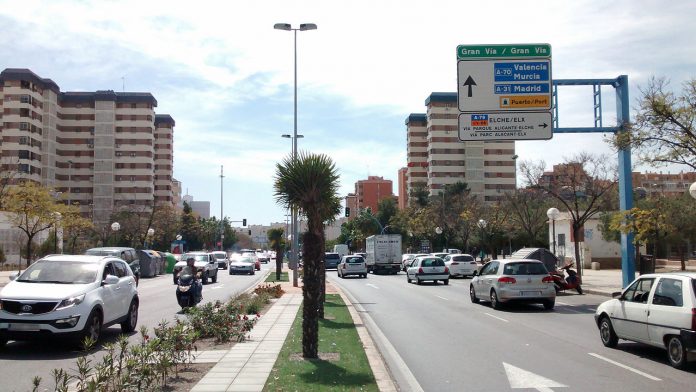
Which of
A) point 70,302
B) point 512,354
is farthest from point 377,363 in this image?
point 70,302

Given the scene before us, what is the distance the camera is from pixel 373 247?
5091 centimetres

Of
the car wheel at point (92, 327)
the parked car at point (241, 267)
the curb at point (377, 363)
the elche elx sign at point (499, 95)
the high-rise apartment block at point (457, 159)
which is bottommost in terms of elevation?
the parked car at point (241, 267)

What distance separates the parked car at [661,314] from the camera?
9359 mm

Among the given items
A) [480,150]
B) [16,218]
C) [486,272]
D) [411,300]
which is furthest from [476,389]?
[480,150]

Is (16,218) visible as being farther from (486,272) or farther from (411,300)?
(486,272)

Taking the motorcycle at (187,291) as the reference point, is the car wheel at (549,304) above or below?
below

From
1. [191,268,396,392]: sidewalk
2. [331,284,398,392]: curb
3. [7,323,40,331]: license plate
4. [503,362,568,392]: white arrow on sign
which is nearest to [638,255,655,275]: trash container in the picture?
[191,268,396,392]: sidewalk

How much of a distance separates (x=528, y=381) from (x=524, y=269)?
11.4 m

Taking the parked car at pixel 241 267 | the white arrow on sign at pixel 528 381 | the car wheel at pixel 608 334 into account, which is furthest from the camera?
the parked car at pixel 241 267

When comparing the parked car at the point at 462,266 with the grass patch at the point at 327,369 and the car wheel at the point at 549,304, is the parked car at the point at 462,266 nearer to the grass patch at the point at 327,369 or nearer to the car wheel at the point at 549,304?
the car wheel at the point at 549,304

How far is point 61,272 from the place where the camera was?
476 inches

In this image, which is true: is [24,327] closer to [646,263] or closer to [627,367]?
[627,367]

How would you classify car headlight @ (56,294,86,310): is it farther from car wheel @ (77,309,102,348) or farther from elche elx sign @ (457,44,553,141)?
elche elx sign @ (457,44,553,141)

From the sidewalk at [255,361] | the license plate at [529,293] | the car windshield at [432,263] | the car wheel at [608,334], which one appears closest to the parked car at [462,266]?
the car windshield at [432,263]
